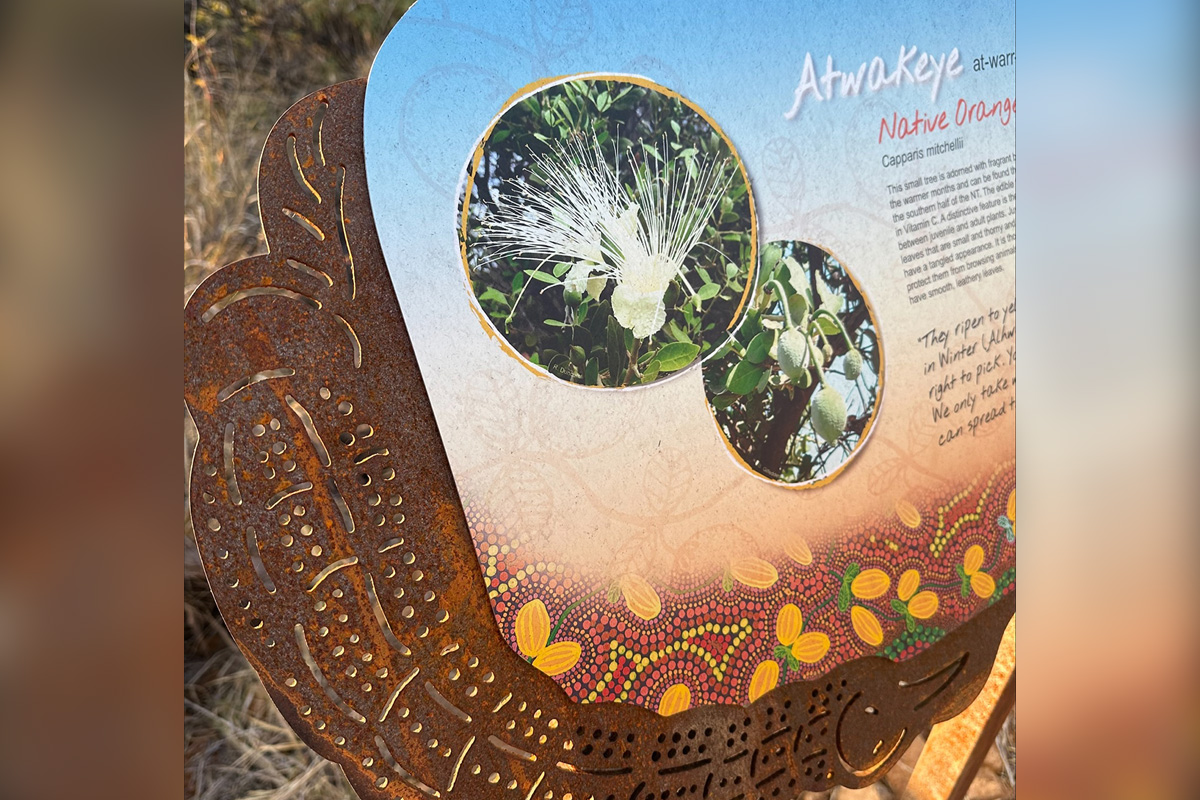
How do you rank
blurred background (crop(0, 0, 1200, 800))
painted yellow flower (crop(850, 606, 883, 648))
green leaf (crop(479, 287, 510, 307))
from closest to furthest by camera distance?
blurred background (crop(0, 0, 1200, 800)) < green leaf (crop(479, 287, 510, 307)) < painted yellow flower (crop(850, 606, 883, 648))

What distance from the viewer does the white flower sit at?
1.06 m

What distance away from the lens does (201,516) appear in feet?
3.09

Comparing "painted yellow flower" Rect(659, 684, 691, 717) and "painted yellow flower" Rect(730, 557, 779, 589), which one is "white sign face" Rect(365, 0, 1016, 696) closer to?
"painted yellow flower" Rect(730, 557, 779, 589)

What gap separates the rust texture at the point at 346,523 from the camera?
95 centimetres

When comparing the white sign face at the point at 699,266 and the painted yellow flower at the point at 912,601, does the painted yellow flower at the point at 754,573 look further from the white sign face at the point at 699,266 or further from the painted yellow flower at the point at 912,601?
the painted yellow flower at the point at 912,601

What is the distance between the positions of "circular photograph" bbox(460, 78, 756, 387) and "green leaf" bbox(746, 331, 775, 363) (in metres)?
0.04

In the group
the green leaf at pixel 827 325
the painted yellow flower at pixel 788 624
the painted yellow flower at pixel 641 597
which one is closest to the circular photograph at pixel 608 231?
the green leaf at pixel 827 325

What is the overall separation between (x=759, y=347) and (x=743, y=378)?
5 cm

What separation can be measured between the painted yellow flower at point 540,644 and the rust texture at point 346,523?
2 cm

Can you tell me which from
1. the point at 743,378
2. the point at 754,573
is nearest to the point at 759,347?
the point at 743,378

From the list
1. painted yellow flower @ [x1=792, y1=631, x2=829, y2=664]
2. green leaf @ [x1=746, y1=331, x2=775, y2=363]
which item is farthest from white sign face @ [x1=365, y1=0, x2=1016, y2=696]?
painted yellow flower @ [x1=792, y1=631, x2=829, y2=664]
